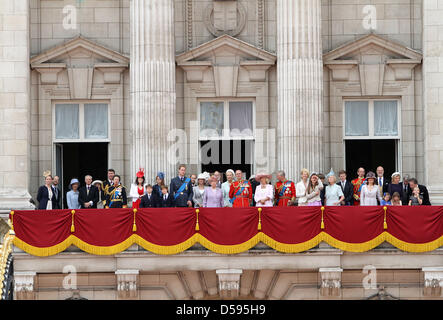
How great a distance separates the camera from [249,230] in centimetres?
2559

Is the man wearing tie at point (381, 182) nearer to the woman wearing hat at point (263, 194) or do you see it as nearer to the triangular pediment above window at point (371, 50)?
the woman wearing hat at point (263, 194)

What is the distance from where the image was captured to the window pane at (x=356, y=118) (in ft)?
108

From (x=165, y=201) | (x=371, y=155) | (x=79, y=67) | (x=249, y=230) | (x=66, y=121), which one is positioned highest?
(x=79, y=67)

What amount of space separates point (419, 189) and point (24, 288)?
11.8 meters

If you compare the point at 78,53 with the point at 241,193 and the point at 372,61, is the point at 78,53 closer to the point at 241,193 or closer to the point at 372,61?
the point at 241,193

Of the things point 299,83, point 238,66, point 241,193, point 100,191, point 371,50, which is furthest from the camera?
point 371,50

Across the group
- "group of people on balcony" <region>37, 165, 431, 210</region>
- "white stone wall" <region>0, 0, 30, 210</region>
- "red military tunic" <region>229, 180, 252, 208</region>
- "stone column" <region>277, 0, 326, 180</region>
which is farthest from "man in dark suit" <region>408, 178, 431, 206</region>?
"white stone wall" <region>0, 0, 30, 210</region>

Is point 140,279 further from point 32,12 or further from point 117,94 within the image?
point 32,12

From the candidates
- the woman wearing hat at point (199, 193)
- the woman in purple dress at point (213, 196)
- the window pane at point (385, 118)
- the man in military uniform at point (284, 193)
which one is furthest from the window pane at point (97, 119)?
the window pane at point (385, 118)

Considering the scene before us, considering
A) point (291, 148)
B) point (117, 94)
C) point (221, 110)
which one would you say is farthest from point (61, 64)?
point (291, 148)

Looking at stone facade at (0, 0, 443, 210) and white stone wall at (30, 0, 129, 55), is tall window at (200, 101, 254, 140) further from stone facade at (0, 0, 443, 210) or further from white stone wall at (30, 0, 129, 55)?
white stone wall at (30, 0, 129, 55)

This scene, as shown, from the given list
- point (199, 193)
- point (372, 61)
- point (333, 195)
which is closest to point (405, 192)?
point (333, 195)

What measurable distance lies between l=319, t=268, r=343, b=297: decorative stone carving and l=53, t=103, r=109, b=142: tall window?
10.6 meters

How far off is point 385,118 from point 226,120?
18.8 ft
